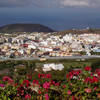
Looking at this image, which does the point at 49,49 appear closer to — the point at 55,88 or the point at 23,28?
the point at 55,88

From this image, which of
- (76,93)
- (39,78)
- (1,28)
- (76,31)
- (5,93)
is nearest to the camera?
(76,93)

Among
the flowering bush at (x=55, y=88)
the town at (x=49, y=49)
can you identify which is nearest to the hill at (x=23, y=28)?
the town at (x=49, y=49)

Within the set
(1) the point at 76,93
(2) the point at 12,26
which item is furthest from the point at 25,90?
(2) the point at 12,26

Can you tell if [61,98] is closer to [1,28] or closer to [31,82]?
[31,82]

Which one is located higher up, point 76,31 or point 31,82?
point 31,82

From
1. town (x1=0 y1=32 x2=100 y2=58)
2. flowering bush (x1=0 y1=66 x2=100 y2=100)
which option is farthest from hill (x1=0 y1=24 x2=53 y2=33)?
flowering bush (x1=0 y1=66 x2=100 y2=100)

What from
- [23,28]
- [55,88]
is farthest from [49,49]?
[23,28]

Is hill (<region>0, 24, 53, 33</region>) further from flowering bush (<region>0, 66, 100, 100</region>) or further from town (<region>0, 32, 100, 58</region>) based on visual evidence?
flowering bush (<region>0, 66, 100, 100</region>)

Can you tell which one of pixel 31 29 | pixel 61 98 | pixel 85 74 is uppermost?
pixel 85 74

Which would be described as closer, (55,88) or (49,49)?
(55,88)
